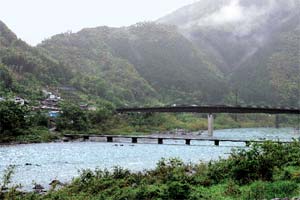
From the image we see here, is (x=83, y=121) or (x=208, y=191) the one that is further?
(x=83, y=121)

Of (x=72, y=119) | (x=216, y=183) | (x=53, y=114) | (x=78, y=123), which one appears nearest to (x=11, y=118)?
(x=72, y=119)

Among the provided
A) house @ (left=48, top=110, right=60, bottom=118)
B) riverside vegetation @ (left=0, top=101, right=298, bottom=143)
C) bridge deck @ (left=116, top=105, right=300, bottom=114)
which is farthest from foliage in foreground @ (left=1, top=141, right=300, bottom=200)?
house @ (left=48, top=110, right=60, bottom=118)

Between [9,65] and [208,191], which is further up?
[9,65]

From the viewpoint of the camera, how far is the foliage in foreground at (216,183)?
18.2 m

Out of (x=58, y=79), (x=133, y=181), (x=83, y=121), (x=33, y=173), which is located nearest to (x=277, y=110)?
(x=83, y=121)

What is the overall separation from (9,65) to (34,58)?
16.4m

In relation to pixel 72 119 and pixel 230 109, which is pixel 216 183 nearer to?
pixel 72 119

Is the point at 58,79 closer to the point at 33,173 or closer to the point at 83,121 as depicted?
the point at 83,121

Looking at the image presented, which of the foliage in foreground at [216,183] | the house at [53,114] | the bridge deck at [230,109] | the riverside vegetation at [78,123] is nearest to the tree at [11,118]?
the riverside vegetation at [78,123]

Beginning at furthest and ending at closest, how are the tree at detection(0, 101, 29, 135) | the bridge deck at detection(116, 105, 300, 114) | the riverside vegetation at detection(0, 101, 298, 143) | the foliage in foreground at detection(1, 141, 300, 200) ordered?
the bridge deck at detection(116, 105, 300, 114)
the riverside vegetation at detection(0, 101, 298, 143)
the tree at detection(0, 101, 29, 135)
the foliage in foreground at detection(1, 141, 300, 200)

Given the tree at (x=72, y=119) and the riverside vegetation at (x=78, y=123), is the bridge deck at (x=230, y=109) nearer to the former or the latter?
the riverside vegetation at (x=78, y=123)

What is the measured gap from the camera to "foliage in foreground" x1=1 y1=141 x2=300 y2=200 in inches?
715

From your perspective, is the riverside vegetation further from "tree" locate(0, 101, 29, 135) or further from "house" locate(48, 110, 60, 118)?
"house" locate(48, 110, 60, 118)

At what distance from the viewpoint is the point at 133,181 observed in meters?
25.4
